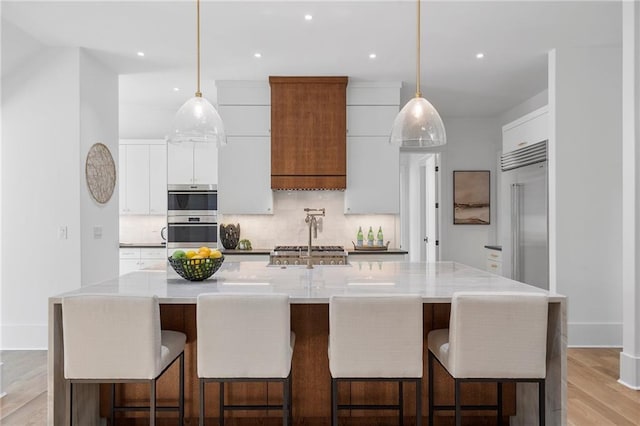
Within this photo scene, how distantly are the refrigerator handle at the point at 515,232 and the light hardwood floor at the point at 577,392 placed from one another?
0.85m

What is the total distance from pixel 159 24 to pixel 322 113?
1.95 meters

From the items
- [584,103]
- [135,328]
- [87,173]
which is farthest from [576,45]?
[87,173]

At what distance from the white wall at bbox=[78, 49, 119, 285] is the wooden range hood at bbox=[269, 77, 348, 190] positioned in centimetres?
169

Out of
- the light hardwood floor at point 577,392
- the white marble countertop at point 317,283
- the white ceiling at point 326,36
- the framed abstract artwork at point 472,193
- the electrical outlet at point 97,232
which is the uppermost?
the white ceiling at point 326,36

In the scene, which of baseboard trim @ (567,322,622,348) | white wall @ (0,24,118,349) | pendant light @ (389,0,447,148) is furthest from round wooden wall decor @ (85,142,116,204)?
baseboard trim @ (567,322,622,348)

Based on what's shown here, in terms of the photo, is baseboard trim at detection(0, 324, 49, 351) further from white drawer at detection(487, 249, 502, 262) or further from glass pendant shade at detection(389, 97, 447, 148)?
white drawer at detection(487, 249, 502, 262)

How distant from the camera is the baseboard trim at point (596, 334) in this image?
14.3 feet

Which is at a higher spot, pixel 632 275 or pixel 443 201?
pixel 443 201

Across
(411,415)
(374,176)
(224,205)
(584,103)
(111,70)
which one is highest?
(111,70)

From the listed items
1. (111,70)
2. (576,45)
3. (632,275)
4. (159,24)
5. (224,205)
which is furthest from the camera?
(224,205)


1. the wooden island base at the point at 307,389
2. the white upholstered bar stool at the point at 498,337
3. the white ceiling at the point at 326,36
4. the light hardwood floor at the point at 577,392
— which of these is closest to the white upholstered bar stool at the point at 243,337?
the wooden island base at the point at 307,389

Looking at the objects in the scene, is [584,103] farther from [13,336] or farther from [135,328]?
[13,336]

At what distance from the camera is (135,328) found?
6.70 ft

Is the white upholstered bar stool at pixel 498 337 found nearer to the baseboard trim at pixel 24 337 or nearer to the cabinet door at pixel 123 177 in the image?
the baseboard trim at pixel 24 337
